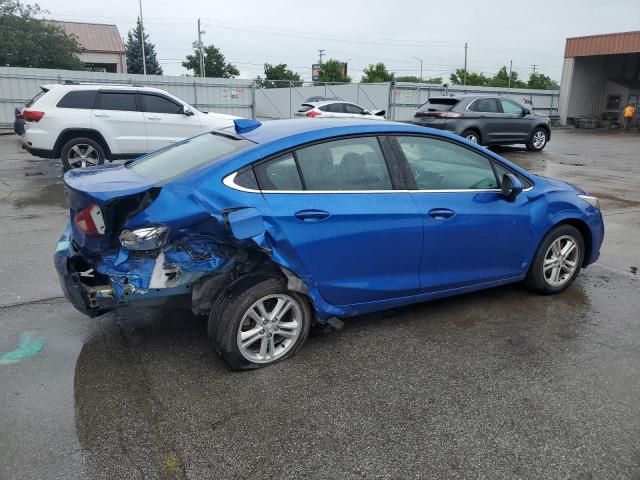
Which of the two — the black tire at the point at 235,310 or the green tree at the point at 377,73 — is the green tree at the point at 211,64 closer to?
the green tree at the point at 377,73

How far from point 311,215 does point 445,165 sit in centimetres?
129

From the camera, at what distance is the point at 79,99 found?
10.8 meters

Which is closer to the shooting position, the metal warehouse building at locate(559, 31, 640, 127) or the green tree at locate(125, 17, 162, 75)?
the metal warehouse building at locate(559, 31, 640, 127)

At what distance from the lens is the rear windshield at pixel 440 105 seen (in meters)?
16.0

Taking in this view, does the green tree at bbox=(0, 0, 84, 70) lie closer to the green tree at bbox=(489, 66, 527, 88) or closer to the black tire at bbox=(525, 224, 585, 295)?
the black tire at bbox=(525, 224, 585, 295)

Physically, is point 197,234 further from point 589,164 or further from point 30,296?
point 589,164

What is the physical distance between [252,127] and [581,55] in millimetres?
34015

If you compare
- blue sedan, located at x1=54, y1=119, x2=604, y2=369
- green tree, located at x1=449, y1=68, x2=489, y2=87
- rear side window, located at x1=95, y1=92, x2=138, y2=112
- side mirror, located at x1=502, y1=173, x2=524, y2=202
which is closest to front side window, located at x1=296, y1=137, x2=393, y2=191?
blue sedan, located at x1=54, y1=119, x2=604, y2=369

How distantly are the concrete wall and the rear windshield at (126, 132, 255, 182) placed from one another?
19.0 meters

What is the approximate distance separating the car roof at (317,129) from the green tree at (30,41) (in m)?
34.4

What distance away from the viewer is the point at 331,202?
3.57 m

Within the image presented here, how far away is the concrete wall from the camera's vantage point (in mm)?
21406

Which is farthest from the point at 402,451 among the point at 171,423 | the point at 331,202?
the point at 331,202

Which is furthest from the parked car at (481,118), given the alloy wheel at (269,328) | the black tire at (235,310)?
the black tire at (235,310)
